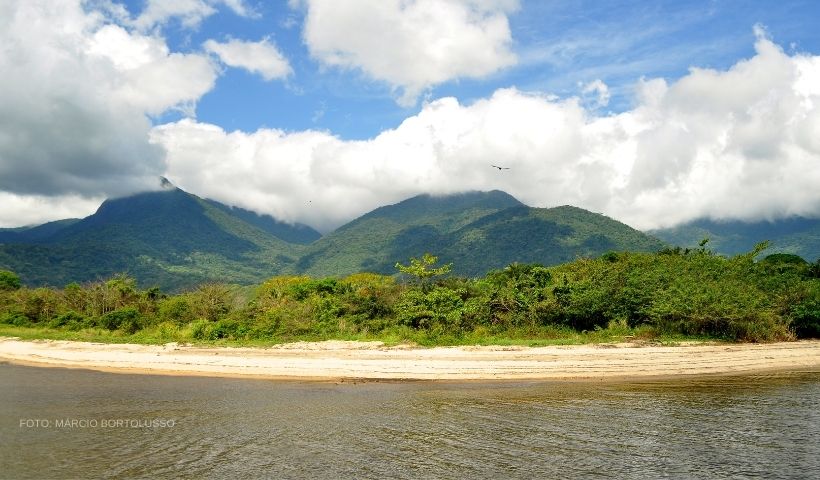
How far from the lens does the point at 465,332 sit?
29.4 metres

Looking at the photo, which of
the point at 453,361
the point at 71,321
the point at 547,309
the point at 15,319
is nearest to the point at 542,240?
the point at 547,309

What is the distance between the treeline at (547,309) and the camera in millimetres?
27438

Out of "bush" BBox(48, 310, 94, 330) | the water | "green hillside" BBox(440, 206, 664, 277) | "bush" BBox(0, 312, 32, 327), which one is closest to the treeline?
"bush" BBox(48, 310, 94, 330)

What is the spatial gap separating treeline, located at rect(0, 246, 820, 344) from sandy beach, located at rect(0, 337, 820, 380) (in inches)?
70.4

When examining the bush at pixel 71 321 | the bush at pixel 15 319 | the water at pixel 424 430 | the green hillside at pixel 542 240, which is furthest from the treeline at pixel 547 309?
the green hillside at pixel 542 240

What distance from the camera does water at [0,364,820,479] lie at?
35.3 ft

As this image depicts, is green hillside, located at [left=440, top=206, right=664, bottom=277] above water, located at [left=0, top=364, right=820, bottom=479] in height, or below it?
above

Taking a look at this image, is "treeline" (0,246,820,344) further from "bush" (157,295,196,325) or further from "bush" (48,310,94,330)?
"bush" (48,310,94,330)

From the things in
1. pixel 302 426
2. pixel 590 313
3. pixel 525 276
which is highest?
pixel 525 276

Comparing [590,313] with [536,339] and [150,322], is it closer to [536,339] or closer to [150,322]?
[536,339]

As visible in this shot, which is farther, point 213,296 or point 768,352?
point 213,296

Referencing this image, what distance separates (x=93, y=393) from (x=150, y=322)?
19.1 m

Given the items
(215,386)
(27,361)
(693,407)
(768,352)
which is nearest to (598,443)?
(693,407)

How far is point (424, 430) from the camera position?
1341 cm
